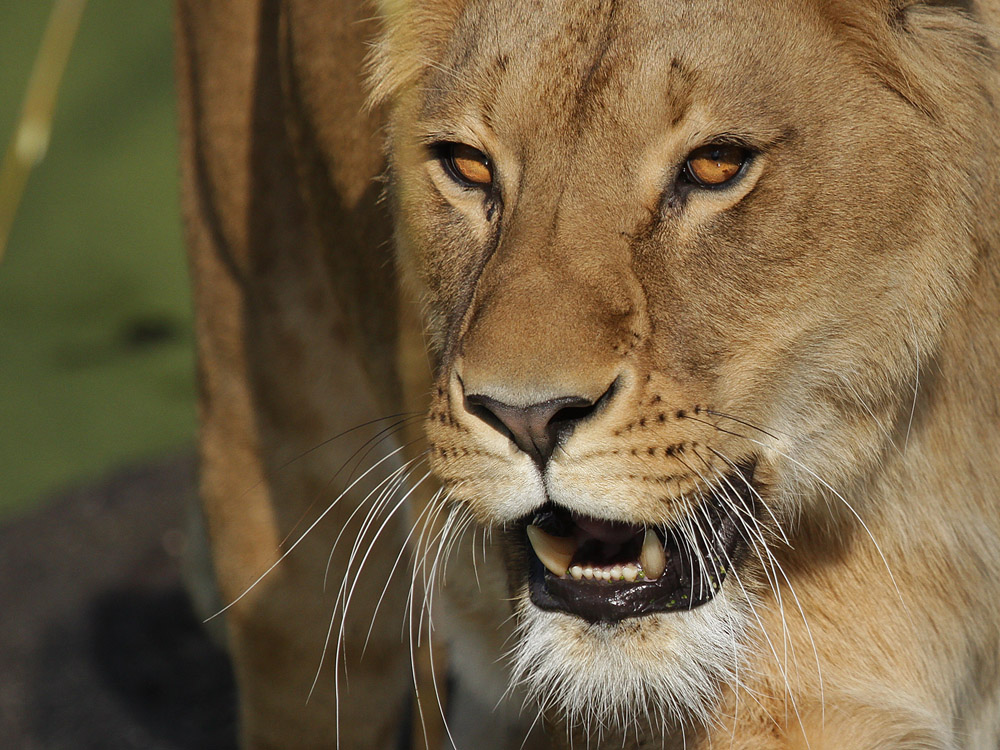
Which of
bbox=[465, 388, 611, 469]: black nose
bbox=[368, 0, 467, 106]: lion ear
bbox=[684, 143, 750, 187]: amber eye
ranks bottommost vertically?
bbox=[465, 388, 611, 469]: black nose

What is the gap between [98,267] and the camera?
601 centimetres

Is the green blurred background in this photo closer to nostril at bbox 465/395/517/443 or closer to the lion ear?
the lion ear

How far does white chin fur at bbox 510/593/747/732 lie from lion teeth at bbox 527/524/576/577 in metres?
0.07

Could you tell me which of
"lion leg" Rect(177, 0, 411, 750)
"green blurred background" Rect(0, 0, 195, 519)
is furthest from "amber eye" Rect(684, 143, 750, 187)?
"green blurred background" Rect(0, 0, 195, 519)

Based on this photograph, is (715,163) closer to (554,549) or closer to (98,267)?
(554,549)

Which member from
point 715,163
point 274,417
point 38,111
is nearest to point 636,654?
point 715,163

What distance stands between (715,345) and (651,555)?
0.32 metres

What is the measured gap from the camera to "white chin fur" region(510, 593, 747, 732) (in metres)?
2.04

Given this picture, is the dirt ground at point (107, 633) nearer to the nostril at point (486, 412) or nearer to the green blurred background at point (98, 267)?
the green blurred background at point (98, 267)

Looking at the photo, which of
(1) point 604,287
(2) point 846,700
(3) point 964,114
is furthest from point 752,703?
(3) point 964,114

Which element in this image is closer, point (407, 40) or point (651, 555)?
point (651, 555)

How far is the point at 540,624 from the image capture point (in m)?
2.10

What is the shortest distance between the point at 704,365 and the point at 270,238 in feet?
5.29

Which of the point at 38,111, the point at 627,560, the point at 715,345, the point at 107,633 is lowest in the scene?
the point at 107,633
